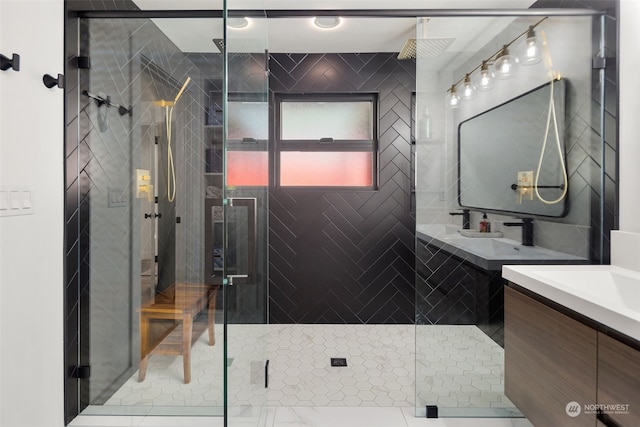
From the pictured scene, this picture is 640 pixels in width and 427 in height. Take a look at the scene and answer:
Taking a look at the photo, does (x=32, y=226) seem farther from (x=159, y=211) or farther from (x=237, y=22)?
(x=237, y=22)

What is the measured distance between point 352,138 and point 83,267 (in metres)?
2.33

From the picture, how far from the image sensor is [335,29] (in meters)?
2.66

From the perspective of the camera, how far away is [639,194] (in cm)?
168

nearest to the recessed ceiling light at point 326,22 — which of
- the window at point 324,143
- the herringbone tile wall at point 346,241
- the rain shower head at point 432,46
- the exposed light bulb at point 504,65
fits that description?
the herringbone tile wall at point 346,241

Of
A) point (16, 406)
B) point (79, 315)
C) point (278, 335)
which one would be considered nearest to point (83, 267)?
point (79, 315)

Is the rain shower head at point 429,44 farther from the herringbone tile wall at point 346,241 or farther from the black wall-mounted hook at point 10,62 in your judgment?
the black wall-mounted hook at point 10,62

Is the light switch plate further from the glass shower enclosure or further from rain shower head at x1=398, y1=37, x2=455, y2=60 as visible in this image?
rain shower head at x1=398, y1=37, x2=455, y2=60

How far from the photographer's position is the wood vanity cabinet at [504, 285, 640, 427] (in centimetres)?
104

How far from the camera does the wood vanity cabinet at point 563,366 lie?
1037 mm

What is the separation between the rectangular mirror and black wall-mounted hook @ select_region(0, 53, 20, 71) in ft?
6.66

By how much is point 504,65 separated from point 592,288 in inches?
47.2

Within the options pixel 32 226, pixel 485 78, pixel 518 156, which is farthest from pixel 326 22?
pixel 32 226

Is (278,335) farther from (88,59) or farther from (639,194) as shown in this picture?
(639,194)

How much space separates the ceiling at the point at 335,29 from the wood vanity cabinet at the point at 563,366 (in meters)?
1.36
